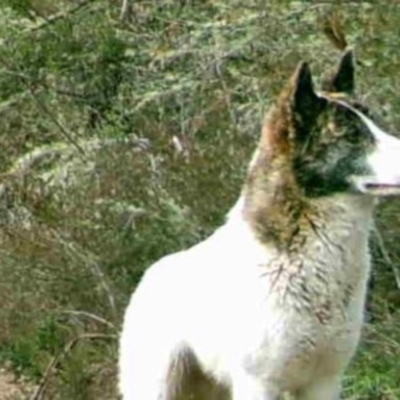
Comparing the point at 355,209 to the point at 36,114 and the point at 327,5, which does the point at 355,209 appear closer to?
the point at 327,5

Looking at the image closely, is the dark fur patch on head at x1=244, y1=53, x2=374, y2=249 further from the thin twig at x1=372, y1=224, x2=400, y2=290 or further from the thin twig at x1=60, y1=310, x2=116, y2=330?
the thin twig at x1=60, y1=310, x2=116, y2=330

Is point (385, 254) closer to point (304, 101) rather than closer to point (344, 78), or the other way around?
point (344, 78)

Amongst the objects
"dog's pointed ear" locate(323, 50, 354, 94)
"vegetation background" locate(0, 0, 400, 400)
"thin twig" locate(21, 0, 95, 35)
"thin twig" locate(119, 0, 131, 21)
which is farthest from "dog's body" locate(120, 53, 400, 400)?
"thin twig" locate(21, 0, 95, 35)

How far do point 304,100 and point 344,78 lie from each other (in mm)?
537

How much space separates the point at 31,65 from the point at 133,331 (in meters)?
6.88

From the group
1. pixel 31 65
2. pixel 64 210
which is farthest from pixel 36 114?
pixel 64 210

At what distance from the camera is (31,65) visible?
1532 cm

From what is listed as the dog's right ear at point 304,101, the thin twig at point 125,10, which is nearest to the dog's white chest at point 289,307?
the dog's right ear at point 304,101

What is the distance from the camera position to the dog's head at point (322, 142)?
8.02m

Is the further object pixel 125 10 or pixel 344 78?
pixel 125 10

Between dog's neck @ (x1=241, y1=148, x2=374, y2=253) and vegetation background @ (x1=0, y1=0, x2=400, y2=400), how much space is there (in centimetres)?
198

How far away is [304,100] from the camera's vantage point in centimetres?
806

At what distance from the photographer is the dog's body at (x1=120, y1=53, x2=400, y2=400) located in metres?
8.06

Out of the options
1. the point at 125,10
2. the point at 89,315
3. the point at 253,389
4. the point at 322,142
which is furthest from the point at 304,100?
the point at 125,10
